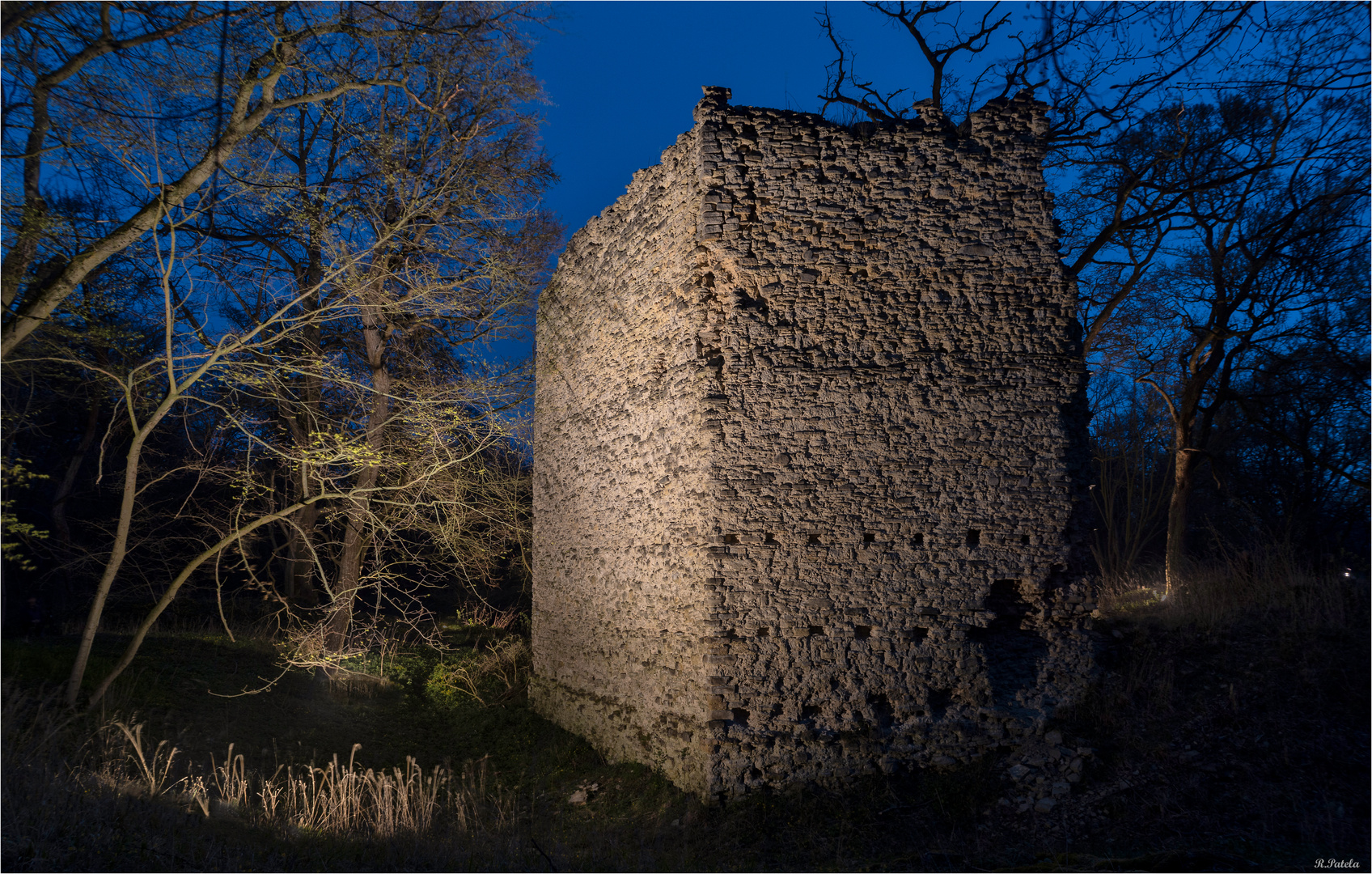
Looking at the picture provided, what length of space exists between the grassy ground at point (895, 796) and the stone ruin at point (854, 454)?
381mm

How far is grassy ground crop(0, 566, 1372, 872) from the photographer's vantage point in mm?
4773

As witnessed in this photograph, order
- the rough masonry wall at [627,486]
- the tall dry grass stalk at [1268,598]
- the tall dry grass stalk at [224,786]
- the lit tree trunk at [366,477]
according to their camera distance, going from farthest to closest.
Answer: the lit tree trunk at [366,477] → the tall dry grass stalk at [1268,598] → the rough masonry wall at [627,486] → the tall dry grass stalk at [224,786]

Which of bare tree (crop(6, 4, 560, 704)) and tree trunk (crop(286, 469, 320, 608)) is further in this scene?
tree trunk (crop(286, 469, 320, 608))

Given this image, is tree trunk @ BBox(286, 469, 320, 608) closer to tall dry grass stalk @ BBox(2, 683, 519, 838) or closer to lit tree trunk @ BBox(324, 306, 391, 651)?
lit tree trunk @ BBox(324, 306, 391, 651)

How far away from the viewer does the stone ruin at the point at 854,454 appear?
6.02 metres

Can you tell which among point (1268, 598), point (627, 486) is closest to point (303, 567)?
point (627, 486)

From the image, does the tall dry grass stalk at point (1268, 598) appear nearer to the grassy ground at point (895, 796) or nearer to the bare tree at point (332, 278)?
the grassy ground at point (895, 796)

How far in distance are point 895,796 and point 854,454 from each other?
112 inches

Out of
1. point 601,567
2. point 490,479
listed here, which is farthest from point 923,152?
point 490,479

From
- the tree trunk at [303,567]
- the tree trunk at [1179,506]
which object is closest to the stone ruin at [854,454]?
the tree trunk at [1179,506]

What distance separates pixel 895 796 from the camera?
5719mm

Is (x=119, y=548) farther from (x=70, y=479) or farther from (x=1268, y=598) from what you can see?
(x=1268, y=598)

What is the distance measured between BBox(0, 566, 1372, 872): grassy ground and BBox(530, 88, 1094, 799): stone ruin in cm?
38

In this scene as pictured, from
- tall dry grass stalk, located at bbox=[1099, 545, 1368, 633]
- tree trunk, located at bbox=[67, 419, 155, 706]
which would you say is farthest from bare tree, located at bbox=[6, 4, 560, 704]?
tall dry grass stalk, located at bbox=[1099, 545, 1368, 633]
